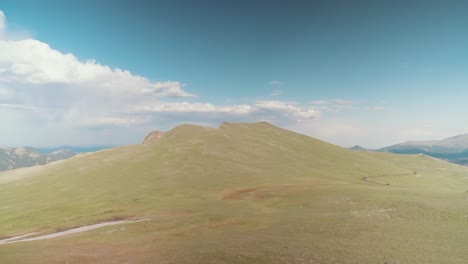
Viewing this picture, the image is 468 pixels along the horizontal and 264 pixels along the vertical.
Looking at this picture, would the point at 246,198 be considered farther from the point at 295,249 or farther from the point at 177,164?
the point at 177,164

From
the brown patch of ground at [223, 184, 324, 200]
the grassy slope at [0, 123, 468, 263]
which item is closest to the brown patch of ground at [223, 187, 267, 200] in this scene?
the brown patch of ground at [223, 184, 324, 200]

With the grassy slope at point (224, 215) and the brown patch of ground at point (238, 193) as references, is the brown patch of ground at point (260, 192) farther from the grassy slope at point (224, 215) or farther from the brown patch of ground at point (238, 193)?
the grassy slope at point (224, 215)

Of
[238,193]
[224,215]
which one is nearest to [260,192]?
[238,193]

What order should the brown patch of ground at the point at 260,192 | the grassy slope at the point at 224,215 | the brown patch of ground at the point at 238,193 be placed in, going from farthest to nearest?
the brown patch of ground at the point at 238,193 < the brown patch of ground at the point at 260,192 < the grassy slope at the point at 224,215

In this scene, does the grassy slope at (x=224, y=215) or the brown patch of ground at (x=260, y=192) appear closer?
the grassy slope at (x=224, y=215)

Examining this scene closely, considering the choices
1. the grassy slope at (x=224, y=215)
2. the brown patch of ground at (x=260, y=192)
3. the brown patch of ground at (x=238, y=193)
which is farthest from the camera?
the brown patch of ground at (x=238, y=193)

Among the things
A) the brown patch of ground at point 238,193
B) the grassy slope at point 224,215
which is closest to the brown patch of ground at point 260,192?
the brown patch of ground at point 238,193

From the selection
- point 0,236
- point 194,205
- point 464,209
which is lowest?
point 0,236

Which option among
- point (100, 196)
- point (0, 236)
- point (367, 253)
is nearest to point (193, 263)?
point (367, 253)

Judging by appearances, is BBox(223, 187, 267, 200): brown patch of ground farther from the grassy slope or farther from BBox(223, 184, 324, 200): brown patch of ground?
the grassy slope
